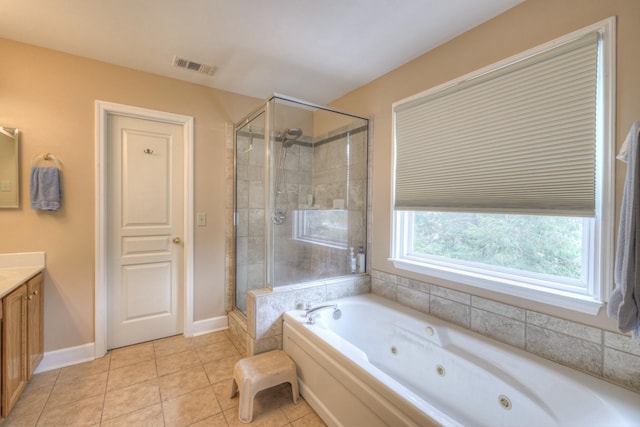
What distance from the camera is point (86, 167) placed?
2.24 m

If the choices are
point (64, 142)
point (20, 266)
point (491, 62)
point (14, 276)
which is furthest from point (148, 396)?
point (491, 62)

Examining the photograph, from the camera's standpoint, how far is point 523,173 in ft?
5.16

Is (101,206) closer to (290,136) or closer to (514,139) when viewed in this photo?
(290,136)

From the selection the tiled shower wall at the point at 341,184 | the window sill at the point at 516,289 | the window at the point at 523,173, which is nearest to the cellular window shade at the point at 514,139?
the window at the point at 523,173

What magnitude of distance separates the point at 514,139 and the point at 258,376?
6.81ft

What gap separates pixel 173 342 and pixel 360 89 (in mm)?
2993

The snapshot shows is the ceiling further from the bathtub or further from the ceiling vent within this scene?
the bathtub

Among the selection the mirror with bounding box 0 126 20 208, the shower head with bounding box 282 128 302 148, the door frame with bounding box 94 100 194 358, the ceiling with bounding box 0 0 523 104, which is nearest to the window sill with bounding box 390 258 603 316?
the shower head with bounding box 282 128 302 148

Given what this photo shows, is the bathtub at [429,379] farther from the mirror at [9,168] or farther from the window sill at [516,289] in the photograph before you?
the mirror at [9,168]

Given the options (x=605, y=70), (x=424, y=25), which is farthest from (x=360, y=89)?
(x=605, y=70)

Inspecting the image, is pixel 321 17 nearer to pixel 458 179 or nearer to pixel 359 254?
pixel 458 179

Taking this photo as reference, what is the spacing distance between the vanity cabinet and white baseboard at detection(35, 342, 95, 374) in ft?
0.33

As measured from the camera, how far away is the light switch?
2715 mm

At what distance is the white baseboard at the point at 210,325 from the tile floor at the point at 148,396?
310 mm
